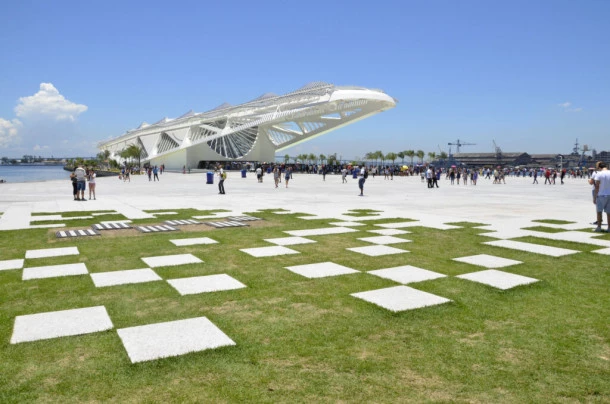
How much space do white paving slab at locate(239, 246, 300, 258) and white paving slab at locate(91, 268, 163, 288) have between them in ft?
5.59

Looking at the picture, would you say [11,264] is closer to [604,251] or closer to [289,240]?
[289,240]

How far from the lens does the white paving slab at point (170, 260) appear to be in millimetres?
6391

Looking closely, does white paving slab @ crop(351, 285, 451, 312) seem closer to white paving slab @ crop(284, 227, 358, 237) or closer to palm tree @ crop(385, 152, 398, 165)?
white paving slab @ crop(284, 227, 358, 237)

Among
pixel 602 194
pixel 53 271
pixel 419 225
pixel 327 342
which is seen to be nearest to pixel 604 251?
pixel 602 194

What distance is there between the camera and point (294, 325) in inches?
160

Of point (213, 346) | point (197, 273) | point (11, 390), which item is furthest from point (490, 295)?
point (11, 390)

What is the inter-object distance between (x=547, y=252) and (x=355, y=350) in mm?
5167

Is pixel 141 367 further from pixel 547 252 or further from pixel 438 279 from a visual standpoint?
pixel 547 252

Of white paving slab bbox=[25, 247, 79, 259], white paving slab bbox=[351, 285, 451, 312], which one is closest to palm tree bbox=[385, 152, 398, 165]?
white paving slab bbox=[25, 247, 79, 259]

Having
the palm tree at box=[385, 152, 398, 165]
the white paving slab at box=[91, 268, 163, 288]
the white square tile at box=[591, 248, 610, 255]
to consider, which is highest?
the palm tree at box=[385, 152, 398, 165]

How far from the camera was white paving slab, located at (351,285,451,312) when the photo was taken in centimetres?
461

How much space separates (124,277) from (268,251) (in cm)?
237

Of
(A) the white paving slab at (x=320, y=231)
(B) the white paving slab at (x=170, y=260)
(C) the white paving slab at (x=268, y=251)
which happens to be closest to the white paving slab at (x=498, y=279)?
(C) the white paving slab at (x=268, y=251)

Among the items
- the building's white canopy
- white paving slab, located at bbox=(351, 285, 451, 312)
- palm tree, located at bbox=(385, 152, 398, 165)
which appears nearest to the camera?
white paving slab, located at bbox=(351, 285, 451, 312)
